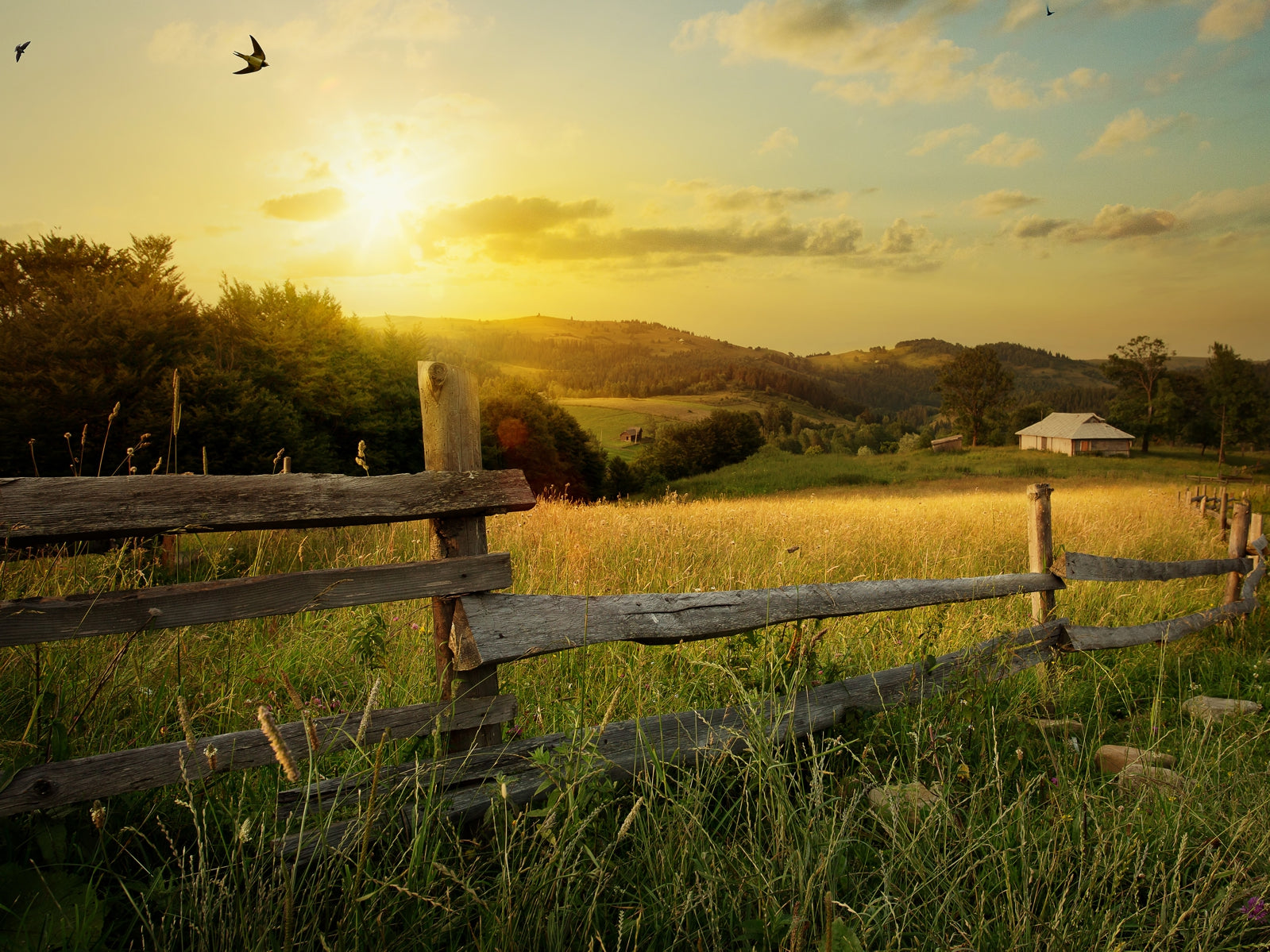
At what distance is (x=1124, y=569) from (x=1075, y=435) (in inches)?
2515

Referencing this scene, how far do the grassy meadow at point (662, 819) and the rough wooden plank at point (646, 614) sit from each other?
0.24 metres

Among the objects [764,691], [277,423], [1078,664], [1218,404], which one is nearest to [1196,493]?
[1078,664]

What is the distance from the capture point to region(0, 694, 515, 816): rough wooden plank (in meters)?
1.84

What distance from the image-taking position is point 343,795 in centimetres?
227

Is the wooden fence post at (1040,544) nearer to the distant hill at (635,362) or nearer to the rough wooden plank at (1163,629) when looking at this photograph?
the rough wooden plank at (1163,629)

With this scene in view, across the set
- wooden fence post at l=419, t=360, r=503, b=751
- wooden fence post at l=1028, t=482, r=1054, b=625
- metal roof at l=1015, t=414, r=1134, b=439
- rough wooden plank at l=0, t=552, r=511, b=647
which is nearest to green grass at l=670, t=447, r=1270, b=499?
metal roof at l=1015, t=414, r=1134, b=439

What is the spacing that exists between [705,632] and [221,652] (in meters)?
2.73

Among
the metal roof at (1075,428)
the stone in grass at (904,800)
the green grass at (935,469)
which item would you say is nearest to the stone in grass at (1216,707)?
the stone in grass at (904,800)

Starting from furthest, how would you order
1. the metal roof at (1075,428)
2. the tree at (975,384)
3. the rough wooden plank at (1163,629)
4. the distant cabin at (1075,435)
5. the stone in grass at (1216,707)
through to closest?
1. the tree at (975,384)
2. the metal roof at (1075,428)
3. the distant cabin at (1075,435)
4. the rough wooden plank at (1163,629)
5. the stone in grass at (1216,707)

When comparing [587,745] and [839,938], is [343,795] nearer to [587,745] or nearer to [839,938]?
[587,745]

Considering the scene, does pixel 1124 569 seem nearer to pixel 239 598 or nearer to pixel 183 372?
pixel 239 598

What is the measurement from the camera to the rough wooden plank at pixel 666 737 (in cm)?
226

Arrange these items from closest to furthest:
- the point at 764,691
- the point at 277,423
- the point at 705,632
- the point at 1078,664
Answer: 1. the point at 705,632
2. the point at 764,691
3. the point at 1078,664
4. the point at 277,423

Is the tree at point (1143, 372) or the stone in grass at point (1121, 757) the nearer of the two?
the stone in grass at point (1121, 757)
